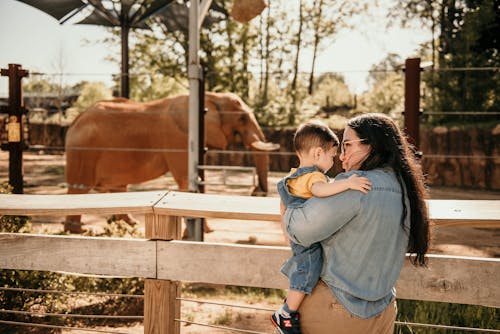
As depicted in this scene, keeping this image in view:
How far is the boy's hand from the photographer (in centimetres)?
135

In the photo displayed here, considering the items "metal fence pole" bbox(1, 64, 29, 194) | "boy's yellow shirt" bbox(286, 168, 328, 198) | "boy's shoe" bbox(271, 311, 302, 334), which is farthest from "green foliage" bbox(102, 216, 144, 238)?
"boy's yellow shirt" bbox(286, 168, 328, 198)

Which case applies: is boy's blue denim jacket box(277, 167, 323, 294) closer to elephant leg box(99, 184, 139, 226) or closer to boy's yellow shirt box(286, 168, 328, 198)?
boy's yellow shirt box(286, 168, 328, 198)

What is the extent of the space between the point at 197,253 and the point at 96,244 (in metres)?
0.44

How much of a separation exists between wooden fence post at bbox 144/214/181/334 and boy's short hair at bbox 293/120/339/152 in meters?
0.76

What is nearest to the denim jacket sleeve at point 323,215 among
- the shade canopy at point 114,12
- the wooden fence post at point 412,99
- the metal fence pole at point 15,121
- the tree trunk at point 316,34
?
the wooden fence post at point 412,99

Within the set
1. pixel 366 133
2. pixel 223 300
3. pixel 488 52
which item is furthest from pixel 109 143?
pixel 488 52

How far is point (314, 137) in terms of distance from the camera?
153cm

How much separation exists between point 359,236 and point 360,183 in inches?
5.8

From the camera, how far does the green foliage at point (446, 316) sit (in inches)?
133

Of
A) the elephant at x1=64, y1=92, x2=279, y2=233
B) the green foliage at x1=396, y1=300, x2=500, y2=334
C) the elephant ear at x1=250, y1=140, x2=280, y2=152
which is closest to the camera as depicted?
the green foliage at x1=396, y1=300, x2=500, y2=334

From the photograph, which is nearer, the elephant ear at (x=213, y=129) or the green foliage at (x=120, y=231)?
the green foliage at (x=120, y=231)

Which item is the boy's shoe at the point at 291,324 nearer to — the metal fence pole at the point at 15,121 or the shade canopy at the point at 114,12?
the metal fence pole at the point at 15,121

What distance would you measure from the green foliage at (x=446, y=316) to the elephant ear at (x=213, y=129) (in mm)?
4308

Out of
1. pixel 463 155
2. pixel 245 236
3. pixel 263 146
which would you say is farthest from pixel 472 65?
pixel 245 236
